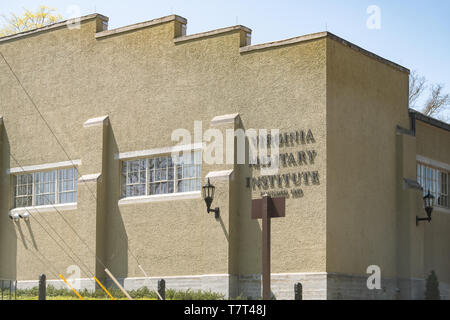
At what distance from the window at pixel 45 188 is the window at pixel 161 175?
2441 mm

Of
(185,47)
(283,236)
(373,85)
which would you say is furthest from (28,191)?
(373,85)

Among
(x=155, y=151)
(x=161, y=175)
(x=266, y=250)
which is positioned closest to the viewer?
(x=266, y=250)

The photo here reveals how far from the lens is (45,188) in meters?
28.5

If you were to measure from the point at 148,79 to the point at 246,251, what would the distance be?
680cm

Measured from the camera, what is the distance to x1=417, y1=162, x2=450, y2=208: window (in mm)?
26578

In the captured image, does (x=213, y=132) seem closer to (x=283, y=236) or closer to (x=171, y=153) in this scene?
(x=171, y=153)

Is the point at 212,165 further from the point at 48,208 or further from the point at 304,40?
the point at 48,208

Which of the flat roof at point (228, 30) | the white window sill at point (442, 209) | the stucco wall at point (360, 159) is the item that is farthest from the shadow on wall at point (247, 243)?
the white window sill at point (442, 209)

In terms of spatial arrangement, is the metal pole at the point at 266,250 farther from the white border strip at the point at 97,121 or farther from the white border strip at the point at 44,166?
the white border strip at the point at 44,166

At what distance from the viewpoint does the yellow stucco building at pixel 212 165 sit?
22.2 m

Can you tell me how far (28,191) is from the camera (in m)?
29.0

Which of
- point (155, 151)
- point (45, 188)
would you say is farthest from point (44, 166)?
point (155, 151)

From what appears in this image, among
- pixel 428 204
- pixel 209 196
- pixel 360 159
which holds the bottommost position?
pixel 428 204

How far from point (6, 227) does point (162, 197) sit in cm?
769
